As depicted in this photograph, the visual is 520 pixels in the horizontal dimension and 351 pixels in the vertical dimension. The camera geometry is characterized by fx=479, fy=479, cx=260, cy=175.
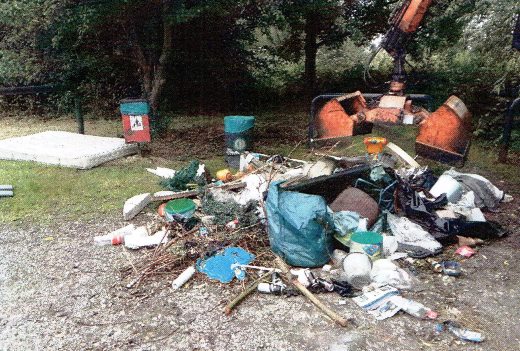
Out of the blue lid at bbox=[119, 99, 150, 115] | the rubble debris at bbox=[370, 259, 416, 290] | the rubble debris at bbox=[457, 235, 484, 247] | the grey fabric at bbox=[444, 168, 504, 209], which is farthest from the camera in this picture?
the blue lid at bbox=[119, 99, 150, 115]

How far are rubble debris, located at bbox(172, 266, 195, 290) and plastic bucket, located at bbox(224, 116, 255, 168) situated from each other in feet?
10.6

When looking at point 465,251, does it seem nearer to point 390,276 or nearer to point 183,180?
point 390,276

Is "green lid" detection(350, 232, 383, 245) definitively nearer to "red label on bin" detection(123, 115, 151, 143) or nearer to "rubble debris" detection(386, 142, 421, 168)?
"rubble debris" detection(386, 142, 421, 168)

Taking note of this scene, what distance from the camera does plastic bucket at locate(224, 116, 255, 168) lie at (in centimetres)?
720

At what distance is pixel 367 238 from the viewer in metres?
4.18

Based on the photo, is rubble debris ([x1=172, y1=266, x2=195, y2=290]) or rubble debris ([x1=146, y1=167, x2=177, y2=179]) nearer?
rubble debris ([x1=172, y1=266, x2=195, y2=290])

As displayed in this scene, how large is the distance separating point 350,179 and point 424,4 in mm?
2273

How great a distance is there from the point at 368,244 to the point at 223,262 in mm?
1276

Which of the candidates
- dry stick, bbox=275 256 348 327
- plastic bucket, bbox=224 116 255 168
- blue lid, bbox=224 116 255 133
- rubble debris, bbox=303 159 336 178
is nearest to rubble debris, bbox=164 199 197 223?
dry stick, bbox=275 256 348 327

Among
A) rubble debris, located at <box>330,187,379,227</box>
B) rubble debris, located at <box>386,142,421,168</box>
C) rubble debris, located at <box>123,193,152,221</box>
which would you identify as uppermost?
rubble debris, located at <box>386,142,421,168</box>

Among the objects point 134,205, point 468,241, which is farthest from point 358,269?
point 134,205

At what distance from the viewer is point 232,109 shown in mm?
11789

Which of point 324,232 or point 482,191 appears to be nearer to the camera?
point 324,232

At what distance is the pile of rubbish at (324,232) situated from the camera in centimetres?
392
